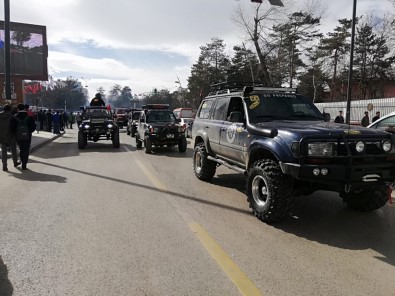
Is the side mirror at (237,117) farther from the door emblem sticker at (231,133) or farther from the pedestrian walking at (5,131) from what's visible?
the pedestrian walking at (5,131)

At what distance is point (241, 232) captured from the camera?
17.7ft

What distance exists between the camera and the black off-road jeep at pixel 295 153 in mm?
5188

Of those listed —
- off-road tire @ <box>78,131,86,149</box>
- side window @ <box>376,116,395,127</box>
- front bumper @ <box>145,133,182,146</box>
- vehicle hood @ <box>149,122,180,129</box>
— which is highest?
side window @ <box>376,116,395,127</box>

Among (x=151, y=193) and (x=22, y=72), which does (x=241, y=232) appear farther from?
(x=22, y=72)

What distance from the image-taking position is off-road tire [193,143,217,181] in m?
8.94

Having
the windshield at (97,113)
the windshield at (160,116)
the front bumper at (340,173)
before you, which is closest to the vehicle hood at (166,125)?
the windshield at (160,116)

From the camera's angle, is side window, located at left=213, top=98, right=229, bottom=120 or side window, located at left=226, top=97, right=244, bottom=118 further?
side window, located at left=213, top=98, right=229, bottom=120

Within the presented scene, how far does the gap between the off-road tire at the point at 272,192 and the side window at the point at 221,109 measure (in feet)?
7.56

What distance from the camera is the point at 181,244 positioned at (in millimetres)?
4922

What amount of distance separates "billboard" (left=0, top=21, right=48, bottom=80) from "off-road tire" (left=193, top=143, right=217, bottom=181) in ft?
99.0

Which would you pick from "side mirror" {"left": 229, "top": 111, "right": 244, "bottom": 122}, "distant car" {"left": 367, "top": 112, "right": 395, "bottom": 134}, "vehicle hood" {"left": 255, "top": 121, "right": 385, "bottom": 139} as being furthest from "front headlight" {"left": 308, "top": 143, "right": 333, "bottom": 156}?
"distant car" {"left": 367, "top": 112, "right": 395, "bottom": 134}

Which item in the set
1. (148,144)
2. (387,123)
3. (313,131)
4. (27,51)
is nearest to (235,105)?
(313,131)

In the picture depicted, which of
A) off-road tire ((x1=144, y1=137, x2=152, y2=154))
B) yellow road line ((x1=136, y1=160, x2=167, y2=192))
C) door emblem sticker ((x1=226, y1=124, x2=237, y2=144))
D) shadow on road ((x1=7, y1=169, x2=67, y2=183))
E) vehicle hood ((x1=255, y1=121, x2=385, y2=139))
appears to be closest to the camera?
vehicle hood ((x1=255, y1=121, x2=385, y2=139))

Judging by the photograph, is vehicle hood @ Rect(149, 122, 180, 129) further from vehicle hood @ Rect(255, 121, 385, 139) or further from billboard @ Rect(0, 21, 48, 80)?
billboard @ Rect(0, 21, 48, 80)
